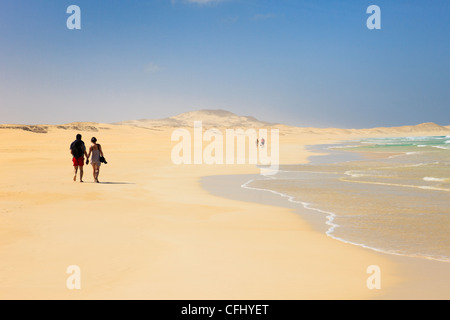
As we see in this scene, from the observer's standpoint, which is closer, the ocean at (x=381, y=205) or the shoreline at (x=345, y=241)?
the shoreline at (x=345, y=241)

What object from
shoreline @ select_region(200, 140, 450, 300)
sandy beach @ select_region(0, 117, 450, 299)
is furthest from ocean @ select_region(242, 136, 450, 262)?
sandy beach @ select_region(0, 117, 450, 299)

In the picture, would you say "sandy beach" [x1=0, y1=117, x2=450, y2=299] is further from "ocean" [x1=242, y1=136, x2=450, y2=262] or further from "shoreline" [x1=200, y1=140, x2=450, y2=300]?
"ocean" [x1=242, y1=136, x2=450, y2=262]

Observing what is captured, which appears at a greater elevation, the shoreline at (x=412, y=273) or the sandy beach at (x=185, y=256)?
the sandy beach at (x=185, y=256)

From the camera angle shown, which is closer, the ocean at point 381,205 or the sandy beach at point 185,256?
the sandy beach at point 185,256

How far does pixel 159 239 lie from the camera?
730 cm

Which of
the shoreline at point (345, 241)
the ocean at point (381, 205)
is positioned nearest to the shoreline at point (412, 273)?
the shoreline at point (345, 241)

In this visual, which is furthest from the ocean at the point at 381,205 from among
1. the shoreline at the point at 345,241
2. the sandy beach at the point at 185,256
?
the sandy beach at the point at 185,256

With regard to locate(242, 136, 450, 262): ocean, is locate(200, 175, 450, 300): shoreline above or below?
below

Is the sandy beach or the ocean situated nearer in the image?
the sandy beach

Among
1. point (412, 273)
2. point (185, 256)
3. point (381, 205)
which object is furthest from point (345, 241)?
point (381, 205)

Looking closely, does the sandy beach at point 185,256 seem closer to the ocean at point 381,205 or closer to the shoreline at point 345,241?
the shoreline at point 345,241

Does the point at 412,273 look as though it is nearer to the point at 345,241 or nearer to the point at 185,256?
the point at 345,241

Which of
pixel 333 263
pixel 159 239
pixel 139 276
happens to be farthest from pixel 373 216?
pixel 139 276

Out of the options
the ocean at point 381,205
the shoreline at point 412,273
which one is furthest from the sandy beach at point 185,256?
the ocean at point 381,205
